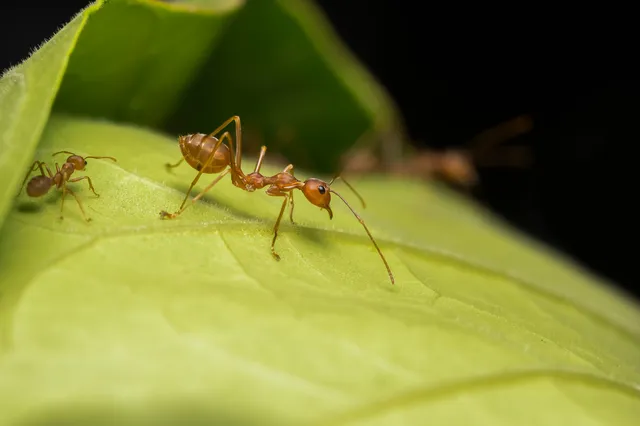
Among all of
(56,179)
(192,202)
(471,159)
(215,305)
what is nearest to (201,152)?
(192,202)

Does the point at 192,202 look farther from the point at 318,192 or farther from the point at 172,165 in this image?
the point at 318,192

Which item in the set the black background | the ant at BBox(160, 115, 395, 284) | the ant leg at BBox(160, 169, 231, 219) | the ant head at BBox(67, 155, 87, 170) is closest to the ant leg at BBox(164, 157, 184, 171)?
the ant at BBox(160, 115, 395, 284)

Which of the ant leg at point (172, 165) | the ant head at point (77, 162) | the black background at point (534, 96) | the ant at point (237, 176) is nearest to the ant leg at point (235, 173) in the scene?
the ant at point (237, 176)

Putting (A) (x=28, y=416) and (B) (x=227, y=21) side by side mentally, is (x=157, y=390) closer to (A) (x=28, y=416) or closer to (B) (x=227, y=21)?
(A) (x=28, y=416)

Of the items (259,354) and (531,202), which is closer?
(259,354)

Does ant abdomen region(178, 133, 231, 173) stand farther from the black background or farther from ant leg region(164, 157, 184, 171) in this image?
the black background

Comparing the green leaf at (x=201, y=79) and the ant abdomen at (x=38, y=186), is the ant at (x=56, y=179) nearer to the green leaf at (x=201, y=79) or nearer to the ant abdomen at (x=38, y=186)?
the ant abdomen at (x=38, y=186)

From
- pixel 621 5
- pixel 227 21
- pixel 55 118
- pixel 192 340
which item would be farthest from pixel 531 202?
pixel 192 340
